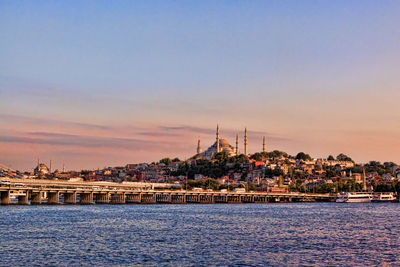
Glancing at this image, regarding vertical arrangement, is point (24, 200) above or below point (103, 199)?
below

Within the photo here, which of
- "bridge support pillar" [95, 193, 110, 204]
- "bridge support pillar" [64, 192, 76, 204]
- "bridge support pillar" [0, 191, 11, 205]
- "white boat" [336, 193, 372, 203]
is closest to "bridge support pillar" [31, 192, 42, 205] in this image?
"bridge support pillar" [64, 192, 76, 204]

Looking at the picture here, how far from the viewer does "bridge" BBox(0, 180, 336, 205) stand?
101375mm

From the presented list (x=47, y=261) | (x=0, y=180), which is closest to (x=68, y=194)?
(x=0, y=180)

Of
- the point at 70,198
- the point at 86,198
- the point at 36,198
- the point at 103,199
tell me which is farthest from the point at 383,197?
the point at 36,198

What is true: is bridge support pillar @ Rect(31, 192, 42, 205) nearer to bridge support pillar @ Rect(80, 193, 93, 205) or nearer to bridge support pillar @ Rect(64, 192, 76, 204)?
bridge support pillar @ Rect(64, 192, 76, 204)

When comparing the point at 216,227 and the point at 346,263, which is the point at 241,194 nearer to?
the point at 216,227

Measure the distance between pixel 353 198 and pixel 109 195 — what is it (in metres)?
79.0

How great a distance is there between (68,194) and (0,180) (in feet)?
45.1

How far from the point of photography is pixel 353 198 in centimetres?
16262

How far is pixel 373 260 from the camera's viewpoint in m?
33.0

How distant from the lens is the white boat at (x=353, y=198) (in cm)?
16050

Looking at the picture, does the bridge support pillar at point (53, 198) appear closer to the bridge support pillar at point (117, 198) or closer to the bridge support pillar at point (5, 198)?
the bridge support pillar at point (5, 198)

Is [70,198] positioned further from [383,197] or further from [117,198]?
[383,197]

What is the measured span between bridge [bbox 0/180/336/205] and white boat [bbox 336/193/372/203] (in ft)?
23.7
